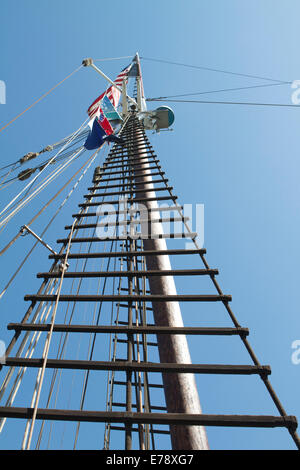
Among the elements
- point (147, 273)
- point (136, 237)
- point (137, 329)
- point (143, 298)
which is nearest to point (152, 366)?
point (137, 329)

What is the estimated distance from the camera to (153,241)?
346 centimetres

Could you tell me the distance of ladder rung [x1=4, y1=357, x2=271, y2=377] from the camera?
154cm

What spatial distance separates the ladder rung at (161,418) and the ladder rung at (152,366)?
249 millimetres

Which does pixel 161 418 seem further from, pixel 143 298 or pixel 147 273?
pixel 147 273

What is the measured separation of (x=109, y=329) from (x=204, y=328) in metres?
0.67

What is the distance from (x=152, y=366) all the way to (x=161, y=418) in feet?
1.01

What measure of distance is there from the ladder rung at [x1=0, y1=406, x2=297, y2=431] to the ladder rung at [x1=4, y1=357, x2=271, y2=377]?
Result: 25cm

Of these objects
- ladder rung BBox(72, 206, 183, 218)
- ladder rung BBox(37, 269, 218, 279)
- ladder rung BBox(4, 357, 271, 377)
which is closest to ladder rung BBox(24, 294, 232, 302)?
ladder rung BBox(37, 269, 218, 279)

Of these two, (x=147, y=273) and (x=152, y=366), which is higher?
(x=147, y=273)

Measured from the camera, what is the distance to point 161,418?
52.9 inches

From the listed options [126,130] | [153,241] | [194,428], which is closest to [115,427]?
[153,241]

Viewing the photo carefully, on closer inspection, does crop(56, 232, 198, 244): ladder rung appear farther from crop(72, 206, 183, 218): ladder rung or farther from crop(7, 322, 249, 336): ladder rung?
crop(7, 322, 249, 336): ladder rung

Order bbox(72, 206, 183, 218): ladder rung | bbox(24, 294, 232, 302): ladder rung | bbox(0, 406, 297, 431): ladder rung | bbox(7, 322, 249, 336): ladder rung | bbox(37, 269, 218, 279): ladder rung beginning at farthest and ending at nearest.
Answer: bbox(72, 206, 183, 218): ladder rung
bbox(37, 269, 218, 279): ladder rung
bbox(24, 294, 232, 302): ladder rung
bbox(7, 322, 249, 336): ladder rung
bbox(0, 406, 297, 431): ladder rung
